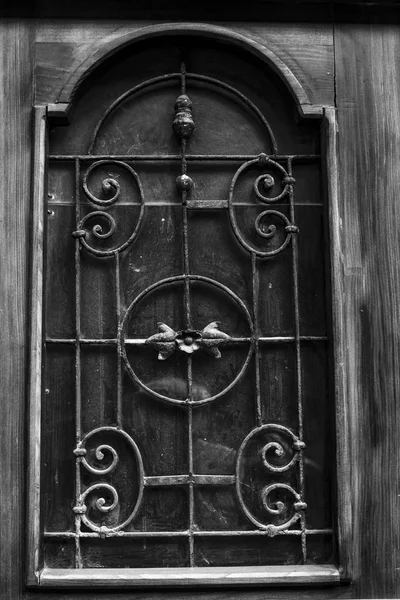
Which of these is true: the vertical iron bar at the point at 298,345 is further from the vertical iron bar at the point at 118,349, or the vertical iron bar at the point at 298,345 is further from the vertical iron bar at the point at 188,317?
the vertical iron bar at the point at 118,349

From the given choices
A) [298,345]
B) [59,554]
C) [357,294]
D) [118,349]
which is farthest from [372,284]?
[59,554]

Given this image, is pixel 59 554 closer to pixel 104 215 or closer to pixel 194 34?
pixel 104 215

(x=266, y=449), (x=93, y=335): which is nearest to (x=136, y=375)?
(x=93, y=335)

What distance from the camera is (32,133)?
1.71 m

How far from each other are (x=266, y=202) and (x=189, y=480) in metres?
0.60

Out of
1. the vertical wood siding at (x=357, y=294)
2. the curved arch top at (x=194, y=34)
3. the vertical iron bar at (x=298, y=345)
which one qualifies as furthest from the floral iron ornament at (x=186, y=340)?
the curved arch top at (x=194, y=34)

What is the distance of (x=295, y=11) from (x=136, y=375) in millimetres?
856

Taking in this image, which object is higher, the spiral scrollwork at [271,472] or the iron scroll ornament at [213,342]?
the iron scroll ornament at [213,342]

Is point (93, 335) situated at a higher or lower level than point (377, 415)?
higher

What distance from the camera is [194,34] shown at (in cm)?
175

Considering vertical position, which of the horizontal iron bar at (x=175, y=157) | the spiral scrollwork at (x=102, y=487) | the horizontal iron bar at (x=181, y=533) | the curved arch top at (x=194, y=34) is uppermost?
the curved arch top at (x=194, y=34)

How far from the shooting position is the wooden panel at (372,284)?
5.34 ft

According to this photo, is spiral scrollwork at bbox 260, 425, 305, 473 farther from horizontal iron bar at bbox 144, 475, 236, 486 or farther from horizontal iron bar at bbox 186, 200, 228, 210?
horizontal iron bar at bbox 186, 200, 228, 210

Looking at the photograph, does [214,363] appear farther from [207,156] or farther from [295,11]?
[295,11]
